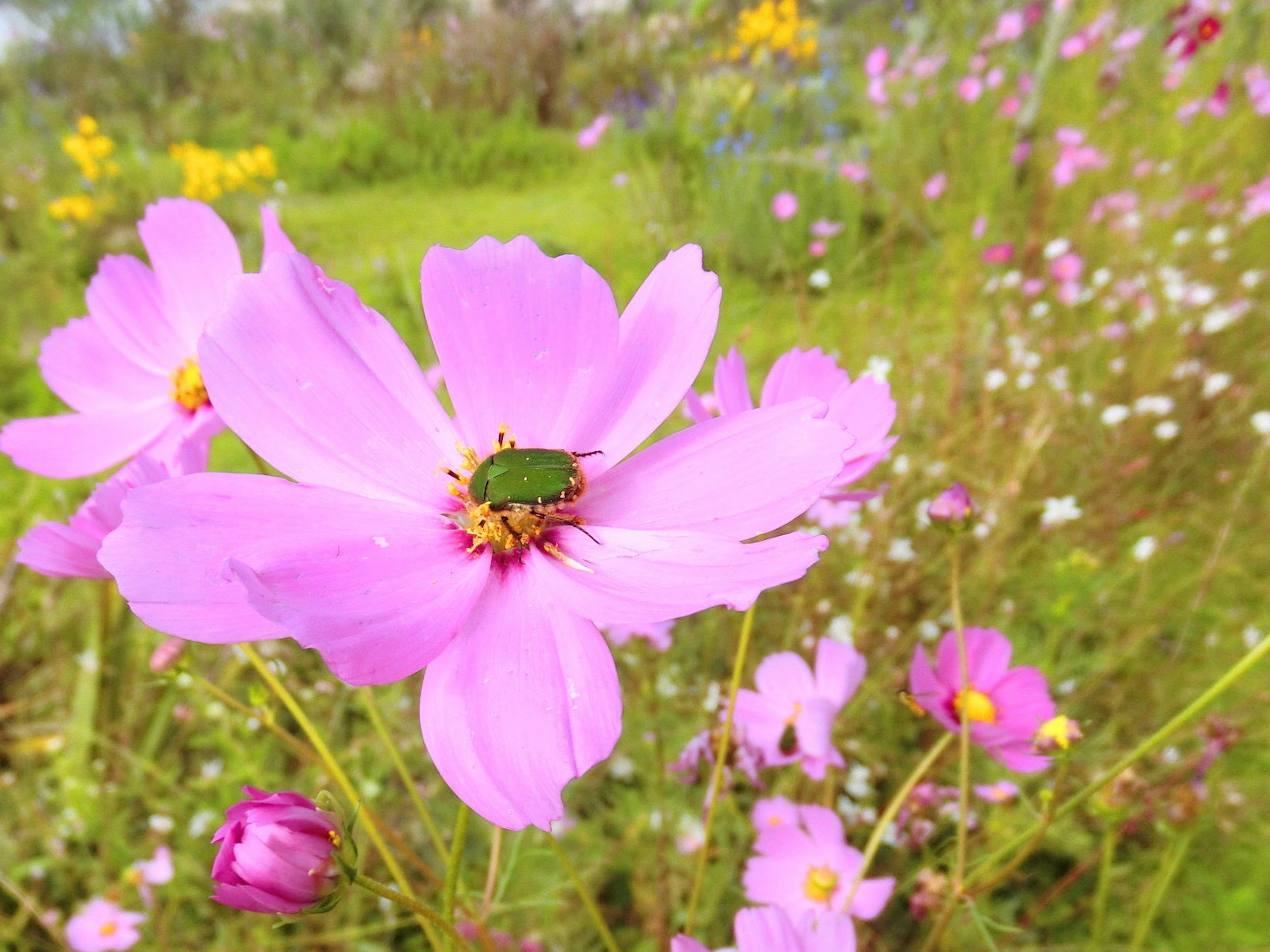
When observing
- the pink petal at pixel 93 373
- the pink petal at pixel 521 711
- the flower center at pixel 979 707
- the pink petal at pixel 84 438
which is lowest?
the pink petal at pixel 521 711

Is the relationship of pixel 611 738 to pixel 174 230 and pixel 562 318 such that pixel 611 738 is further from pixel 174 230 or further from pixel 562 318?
pixel 174 230

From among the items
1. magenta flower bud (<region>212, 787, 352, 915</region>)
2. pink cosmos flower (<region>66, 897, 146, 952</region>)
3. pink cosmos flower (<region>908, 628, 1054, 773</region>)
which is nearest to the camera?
magenta flower bud (<region>212, 787, 352, 915</region>)

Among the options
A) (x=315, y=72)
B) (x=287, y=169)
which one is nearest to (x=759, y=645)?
(x=287, y=169)

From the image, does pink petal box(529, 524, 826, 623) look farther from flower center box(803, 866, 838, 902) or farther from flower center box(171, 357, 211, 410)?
flower center box(803, 866, 838, 902)

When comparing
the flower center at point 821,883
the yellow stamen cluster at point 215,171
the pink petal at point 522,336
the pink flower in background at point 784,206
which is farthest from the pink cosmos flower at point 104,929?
the yellow stamen cluster at point 215,171

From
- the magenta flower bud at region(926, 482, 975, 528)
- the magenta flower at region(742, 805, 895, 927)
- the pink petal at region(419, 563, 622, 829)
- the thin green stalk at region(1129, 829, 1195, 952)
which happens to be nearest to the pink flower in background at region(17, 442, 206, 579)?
the pink petal at region(419, 563, 622, 829)

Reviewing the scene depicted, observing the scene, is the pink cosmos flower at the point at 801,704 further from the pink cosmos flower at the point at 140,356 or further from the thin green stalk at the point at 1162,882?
the pink cosmos flower at the point at 140,356
